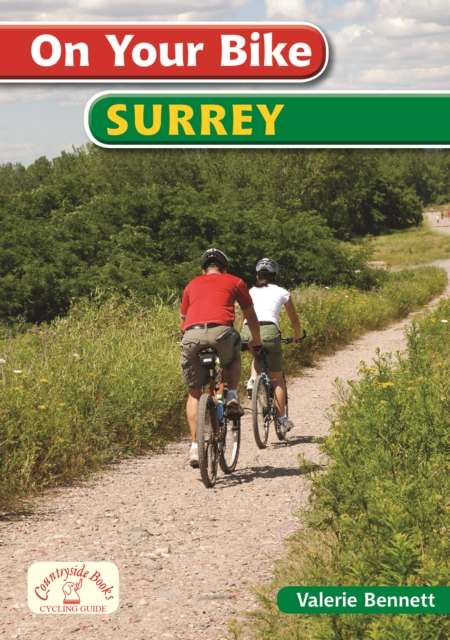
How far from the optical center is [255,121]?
4.14 meters

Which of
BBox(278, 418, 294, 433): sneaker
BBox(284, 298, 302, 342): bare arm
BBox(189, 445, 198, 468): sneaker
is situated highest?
BBox(284, 298, 302, 342): bare arm

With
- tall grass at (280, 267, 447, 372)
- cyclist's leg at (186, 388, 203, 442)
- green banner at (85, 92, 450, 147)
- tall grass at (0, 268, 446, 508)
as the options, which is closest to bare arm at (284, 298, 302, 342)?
tall grass at (0, 268, 446, 508)

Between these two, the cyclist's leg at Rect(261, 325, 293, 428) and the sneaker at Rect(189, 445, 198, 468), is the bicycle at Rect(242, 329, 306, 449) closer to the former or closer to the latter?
the cyclist's leg at Rect(261, 325, 293, 428)

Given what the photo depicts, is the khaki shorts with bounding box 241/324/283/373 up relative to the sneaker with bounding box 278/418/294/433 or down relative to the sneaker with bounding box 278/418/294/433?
up

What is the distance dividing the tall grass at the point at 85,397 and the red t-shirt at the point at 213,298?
4.82 feet

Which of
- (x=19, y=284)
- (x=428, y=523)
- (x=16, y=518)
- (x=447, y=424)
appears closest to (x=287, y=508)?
(x=447, y=424)

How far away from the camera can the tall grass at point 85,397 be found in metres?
6.30

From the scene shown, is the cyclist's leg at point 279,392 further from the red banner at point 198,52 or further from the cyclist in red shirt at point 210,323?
the red banner at point 198,52

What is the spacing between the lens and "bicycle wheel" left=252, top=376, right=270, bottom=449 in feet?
25.2

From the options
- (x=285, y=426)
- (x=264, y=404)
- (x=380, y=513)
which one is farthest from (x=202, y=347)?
(x=380, y=513)

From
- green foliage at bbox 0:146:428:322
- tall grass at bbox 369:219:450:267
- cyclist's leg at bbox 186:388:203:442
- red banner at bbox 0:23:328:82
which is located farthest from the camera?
tall grass at bbox 369:219:450:267

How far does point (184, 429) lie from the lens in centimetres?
880

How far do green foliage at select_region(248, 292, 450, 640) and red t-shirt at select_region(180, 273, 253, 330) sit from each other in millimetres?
1156

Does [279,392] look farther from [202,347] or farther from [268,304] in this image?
[202,347]
